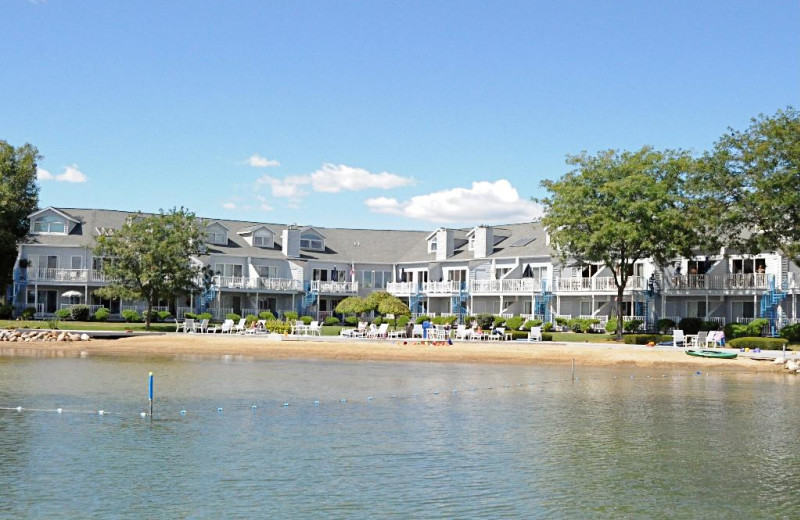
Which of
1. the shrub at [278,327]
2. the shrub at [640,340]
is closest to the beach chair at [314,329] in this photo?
the shrub at [278,327]

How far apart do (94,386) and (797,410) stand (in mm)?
20201

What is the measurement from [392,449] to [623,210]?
113 ft

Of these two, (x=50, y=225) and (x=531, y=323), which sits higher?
(x=50, y=225)

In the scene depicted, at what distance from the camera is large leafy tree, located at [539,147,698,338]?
48594 mm

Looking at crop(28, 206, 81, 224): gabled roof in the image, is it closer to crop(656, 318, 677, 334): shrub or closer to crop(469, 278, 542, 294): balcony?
crop(469, 278, 542, 294): balcony

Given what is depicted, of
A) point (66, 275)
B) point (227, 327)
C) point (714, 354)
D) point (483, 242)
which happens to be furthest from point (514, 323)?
point (66, 275)

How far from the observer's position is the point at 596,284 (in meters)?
58.2

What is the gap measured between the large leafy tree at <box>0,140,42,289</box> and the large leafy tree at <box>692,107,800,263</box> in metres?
42.5

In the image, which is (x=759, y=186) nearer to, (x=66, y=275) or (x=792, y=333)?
(x=792, y=333)

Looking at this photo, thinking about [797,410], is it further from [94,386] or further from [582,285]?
[582,285]

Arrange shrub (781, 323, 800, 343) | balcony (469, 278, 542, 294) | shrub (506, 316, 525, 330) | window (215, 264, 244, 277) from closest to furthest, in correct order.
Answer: shrub (781, 323, 800, 343), shrub (506, 316, 525, 330), balcony (469, 278, 542, 294), window (215, 264, 244, 277)

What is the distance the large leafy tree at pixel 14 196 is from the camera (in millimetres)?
59312

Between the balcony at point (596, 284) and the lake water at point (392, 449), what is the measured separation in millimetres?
26801

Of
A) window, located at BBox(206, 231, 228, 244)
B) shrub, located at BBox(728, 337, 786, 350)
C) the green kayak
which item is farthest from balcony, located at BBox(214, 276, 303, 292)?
the green kayak
